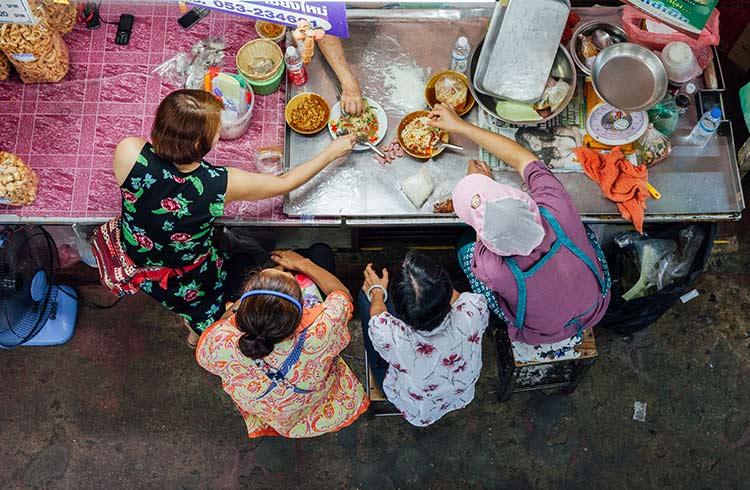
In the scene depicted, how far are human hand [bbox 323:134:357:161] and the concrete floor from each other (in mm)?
1187

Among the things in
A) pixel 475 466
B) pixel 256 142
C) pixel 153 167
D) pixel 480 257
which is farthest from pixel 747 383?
pixel 153 167

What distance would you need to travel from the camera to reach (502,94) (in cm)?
289

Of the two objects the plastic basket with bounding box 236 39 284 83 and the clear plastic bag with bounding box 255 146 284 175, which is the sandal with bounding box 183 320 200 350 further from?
the plastic basket with bounding box 236 39 284 83

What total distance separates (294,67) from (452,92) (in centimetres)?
73

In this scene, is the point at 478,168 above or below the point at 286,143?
above

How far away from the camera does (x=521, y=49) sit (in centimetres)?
277

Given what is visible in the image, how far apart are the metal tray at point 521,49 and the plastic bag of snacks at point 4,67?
214 cm

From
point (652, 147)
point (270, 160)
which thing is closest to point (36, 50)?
point (270, 160)

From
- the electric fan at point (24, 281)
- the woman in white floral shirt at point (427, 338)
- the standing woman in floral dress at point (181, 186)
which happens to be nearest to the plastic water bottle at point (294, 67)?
the standing woman in floral dress at point (181, 186)

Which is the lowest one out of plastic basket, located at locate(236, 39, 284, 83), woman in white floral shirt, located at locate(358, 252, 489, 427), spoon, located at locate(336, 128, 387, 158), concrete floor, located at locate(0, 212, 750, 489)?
concrete floor, located at locate(0, 212, 750, 489)

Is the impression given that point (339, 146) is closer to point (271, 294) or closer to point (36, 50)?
point (271, 294)

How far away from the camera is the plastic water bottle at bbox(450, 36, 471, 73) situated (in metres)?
2.88

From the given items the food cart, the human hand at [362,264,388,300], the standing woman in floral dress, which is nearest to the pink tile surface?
the food cart

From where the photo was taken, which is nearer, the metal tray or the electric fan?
the metal tray
